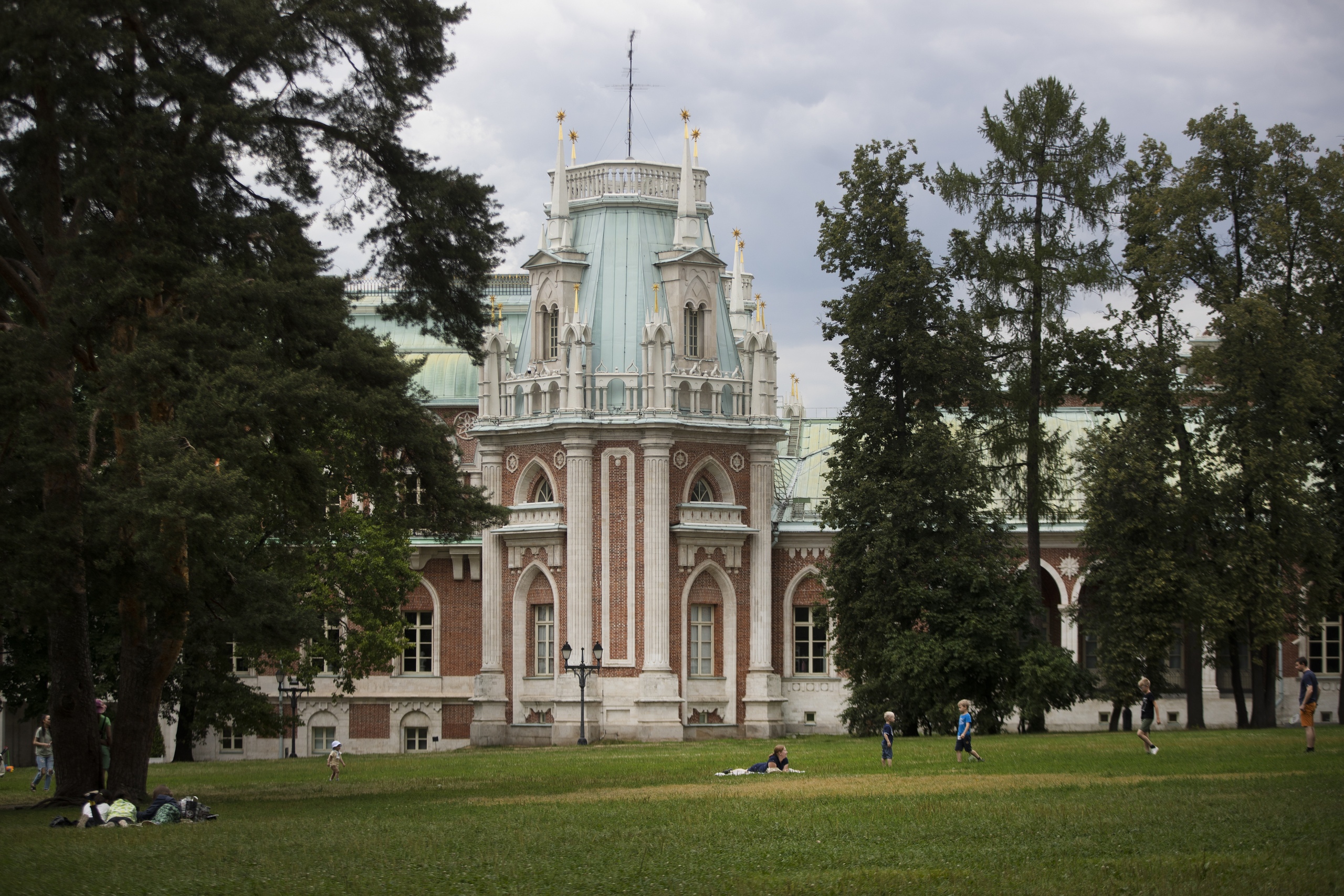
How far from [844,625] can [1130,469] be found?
756 centimetres

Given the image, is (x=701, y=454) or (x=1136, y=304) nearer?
(x=1136, y=304)

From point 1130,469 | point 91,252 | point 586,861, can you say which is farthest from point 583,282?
point 586,861

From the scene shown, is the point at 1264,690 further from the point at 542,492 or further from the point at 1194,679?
the point at 542,492

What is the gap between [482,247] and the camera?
24109 millimetres

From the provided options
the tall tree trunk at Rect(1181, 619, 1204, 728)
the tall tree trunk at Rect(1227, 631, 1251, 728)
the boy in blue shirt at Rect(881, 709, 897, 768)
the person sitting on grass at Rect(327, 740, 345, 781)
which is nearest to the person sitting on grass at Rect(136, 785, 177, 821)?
the person sitting on grass at Rect(327, 740, 345, 781)

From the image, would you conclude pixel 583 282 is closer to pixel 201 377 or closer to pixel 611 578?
pixel 611 578

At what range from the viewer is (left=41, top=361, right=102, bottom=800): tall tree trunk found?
20859mm

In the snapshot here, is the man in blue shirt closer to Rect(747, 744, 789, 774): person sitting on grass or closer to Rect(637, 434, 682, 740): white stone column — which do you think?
Rect(747, 744, 789, 774): person sitting on grass

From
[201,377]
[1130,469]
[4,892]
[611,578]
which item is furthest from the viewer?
[611,578]

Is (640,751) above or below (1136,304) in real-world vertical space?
below

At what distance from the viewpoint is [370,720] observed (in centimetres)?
5072

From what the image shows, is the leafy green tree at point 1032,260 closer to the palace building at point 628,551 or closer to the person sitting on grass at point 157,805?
the palace building at point 628,551

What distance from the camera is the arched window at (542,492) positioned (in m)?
47.2

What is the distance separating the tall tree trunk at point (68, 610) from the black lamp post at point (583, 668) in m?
21.6
